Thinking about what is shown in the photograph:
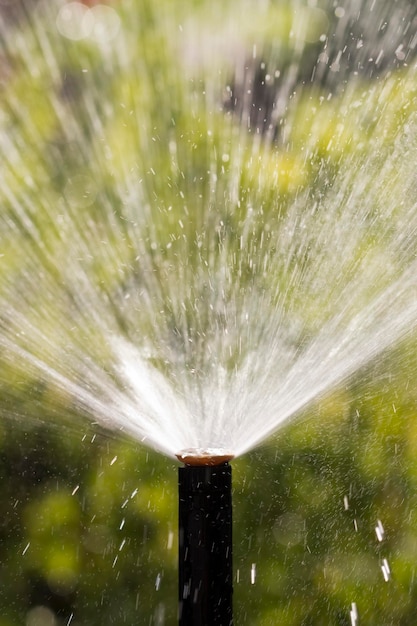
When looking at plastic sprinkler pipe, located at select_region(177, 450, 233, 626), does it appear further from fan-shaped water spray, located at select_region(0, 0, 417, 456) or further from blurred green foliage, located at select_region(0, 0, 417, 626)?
blurred green foliage, located at select_region(0, 0, 417, 626)

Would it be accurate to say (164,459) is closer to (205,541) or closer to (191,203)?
(191,203)

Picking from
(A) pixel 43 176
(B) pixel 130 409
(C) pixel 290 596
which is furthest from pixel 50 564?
(A) pixel 43 176

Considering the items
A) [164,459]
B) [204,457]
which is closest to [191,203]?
[164,459]

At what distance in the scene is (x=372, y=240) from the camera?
6.77ft

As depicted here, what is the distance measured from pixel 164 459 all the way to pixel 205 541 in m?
1.21

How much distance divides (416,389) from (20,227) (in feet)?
4.07

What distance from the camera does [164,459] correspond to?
7.22ft

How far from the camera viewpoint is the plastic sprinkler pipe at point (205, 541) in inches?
39.6

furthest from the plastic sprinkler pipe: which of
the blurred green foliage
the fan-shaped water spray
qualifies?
the blurred green foliage

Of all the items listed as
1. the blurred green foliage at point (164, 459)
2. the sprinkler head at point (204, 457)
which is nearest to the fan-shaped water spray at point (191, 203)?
the blurred green foliage at point (164, 459)

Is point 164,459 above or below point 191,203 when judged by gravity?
below

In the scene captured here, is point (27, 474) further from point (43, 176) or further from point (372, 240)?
point (372, 240)

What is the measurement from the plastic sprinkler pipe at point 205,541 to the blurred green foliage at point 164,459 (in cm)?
103

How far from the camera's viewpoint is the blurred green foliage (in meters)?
1.95
